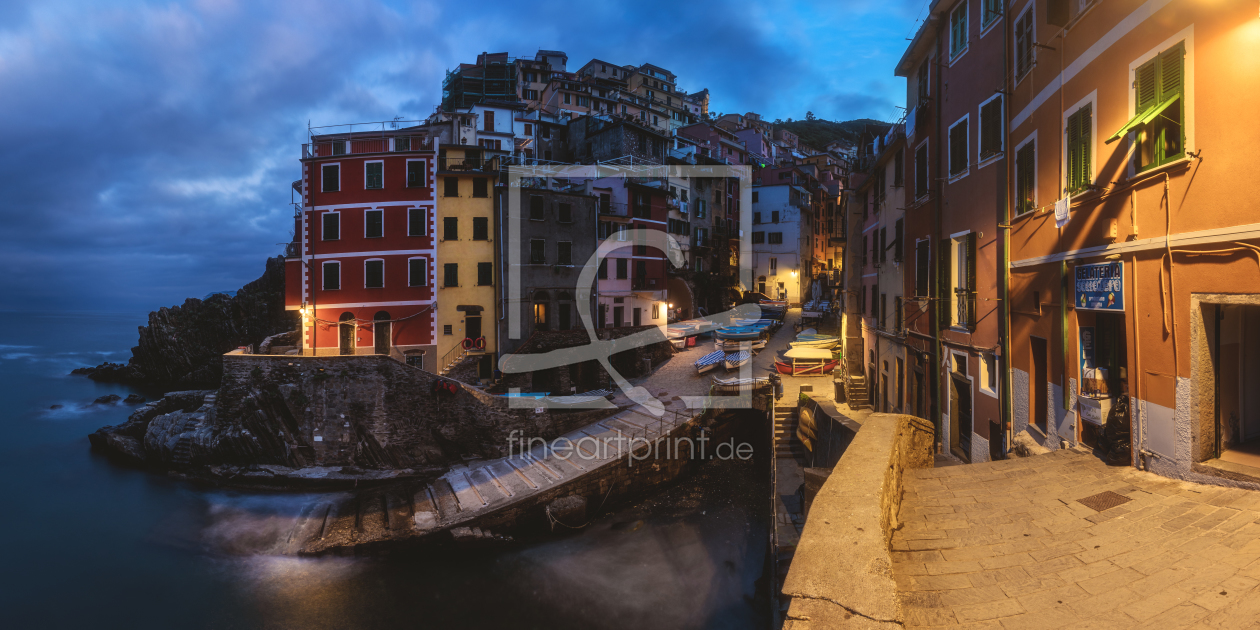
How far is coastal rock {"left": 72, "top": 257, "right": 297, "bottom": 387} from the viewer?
5659 cm

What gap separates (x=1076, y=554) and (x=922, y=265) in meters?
13.7

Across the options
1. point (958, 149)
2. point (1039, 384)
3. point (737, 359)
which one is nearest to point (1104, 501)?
point (1039, 384)

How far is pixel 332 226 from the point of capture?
30.1 meters

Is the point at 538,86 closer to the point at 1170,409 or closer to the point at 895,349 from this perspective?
the point at 895,349

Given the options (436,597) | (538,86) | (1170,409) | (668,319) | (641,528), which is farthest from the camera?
(538,86)

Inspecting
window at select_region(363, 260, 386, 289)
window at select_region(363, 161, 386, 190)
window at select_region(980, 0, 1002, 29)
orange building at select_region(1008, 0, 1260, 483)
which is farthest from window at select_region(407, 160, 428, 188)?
orange building at select_region(1008, 0, 1260, 483)

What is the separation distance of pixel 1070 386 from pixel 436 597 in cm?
1749

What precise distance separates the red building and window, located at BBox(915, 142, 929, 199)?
78.6 ft

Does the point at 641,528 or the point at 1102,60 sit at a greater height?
the point at 1102,60

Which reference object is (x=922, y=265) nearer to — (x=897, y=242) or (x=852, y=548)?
(x=897, y=242)

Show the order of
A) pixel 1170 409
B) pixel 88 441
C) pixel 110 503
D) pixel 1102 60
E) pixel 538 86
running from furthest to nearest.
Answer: pixel 538 86, pixel 88 441, pixel 110 503, pixel 1102 60, pixel 1170 409

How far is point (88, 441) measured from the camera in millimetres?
35562

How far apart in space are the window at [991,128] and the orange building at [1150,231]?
63.2 inches


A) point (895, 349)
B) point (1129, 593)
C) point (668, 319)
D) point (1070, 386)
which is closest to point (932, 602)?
point (1129, 593)
